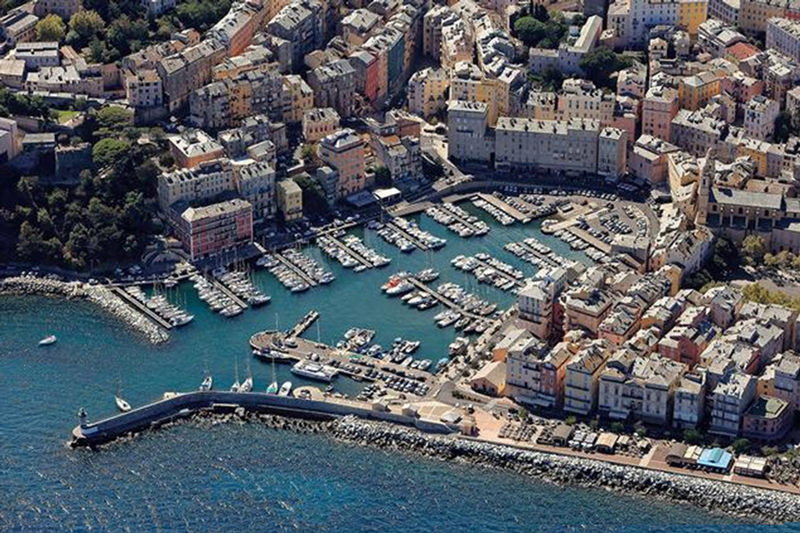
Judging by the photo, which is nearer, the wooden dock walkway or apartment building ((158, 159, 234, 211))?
the wooden dock walkway

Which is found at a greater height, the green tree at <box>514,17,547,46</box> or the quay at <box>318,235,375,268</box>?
the green tree at <box>514,17,547,46</box>

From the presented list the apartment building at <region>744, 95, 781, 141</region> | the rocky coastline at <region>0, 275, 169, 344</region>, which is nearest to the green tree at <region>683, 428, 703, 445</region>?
the rocky coastline at <region>0, 275, 169, 344</region>

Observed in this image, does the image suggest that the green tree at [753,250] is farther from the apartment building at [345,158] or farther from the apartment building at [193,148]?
the apartment building at [193,148]

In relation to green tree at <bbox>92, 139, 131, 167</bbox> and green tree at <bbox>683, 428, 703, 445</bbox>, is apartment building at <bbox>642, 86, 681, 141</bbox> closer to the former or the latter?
green tree at <bbox>92, 139, 131, 167</bbox>

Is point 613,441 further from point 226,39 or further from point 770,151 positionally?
point 226,39

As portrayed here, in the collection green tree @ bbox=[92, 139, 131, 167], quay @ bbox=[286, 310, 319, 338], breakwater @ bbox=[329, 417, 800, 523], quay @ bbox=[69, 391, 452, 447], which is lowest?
Result: breakwater @ bbox=[329, 417, 800, 523]

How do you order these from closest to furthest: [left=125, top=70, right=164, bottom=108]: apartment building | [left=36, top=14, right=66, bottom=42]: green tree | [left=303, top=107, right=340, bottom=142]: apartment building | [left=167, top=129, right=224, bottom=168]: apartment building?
[left=167, top=129, right=224, bottom=168]: apartment building → [left=125, top=70, right=164, bottom=108]: apartment building → [left=303, top=107, right=340, bottom=142]: apartment building → [left=36, top=14, right=66, bottom=42]: green tree

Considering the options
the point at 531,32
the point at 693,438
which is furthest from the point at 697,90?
the point at 693,438
